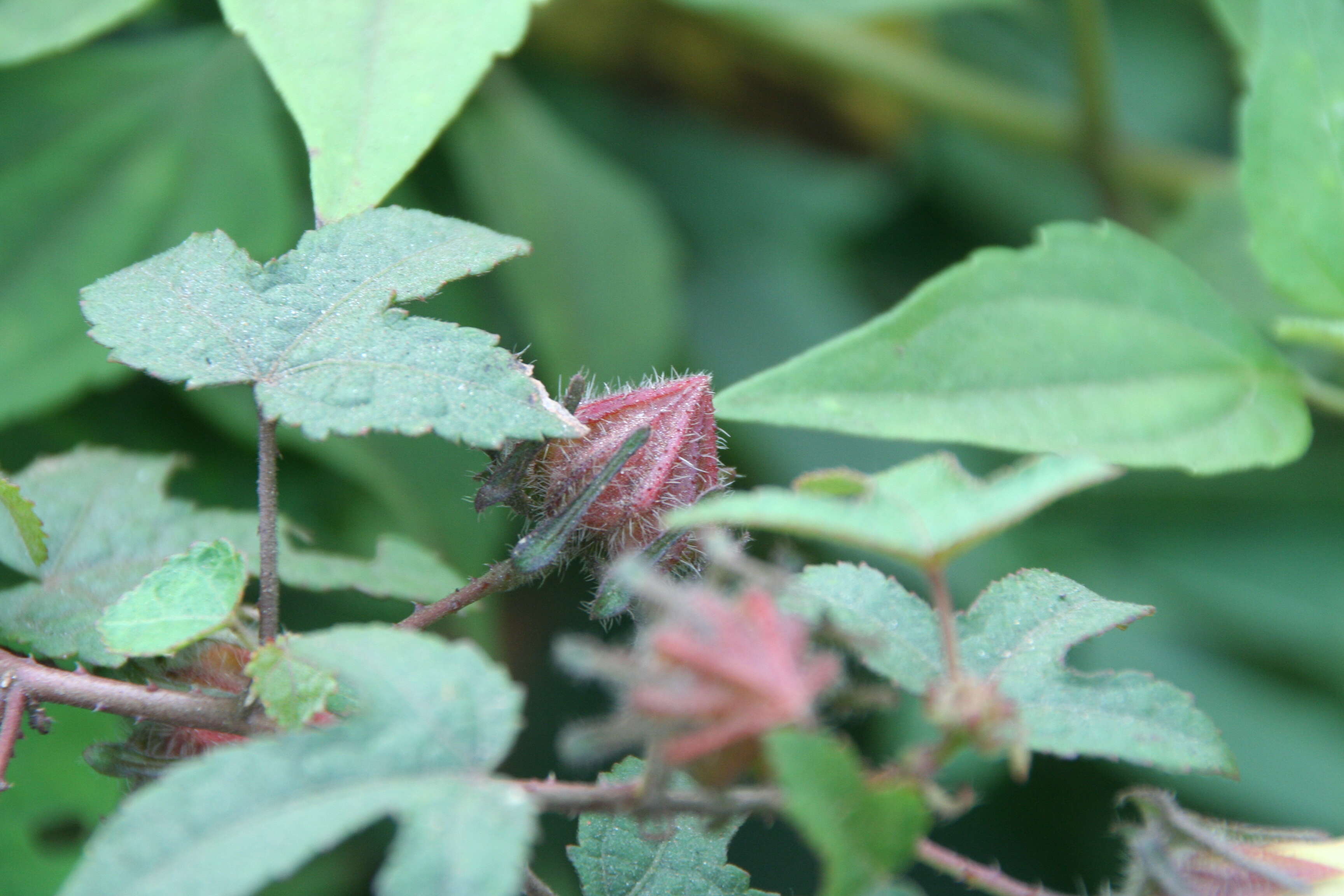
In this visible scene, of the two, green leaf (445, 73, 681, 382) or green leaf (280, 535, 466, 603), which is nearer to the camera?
green leaf (280, 535, 466, 603)

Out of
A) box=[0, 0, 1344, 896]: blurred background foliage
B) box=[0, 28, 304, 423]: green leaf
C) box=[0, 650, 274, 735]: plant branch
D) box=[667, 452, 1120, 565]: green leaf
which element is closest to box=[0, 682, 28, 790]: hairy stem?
box=[0, 650, 274, 735]: plant branch

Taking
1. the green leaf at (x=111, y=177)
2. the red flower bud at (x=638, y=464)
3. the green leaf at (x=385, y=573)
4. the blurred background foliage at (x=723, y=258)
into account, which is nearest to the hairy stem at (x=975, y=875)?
the red flower bud at (x=638, y=464)

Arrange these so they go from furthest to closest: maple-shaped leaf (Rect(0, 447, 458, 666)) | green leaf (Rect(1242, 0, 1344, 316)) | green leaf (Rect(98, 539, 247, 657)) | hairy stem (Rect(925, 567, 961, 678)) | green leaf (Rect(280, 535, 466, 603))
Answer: green leaf (Rect(1242, 0, 1344, 316)) < green leaf (Rect(280, 535, 466, 603)) < maple-shaped leaf (Rect(0, 447, 458, 666)) < green leaf (Rect(98, 539, 247, 657)) < hairy stem (Rect(925, 567, 961, 678))

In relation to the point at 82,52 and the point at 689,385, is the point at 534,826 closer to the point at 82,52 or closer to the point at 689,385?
the point at 689,385

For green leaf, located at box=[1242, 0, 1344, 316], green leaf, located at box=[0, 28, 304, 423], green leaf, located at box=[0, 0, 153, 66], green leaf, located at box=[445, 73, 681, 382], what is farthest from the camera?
green leaf, located at box=[445, 73, 681, 382]

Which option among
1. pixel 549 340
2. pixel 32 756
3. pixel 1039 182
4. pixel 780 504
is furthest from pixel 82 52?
pixel 1039 182

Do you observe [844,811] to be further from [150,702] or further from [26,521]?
[26,521]

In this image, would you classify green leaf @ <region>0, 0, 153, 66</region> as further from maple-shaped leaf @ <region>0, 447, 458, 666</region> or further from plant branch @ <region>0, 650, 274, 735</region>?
plant branch @ <region>0, 650, 274, 735</region>
